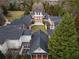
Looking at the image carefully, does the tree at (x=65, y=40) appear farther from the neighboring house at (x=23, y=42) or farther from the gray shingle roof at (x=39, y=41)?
the gray shingle roof at (x=39, y=41)

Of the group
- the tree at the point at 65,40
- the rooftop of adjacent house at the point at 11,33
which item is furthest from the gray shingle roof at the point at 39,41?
the tree at the point at 65,40

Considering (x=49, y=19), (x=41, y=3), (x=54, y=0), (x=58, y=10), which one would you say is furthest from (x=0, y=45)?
(x=54, y=0)

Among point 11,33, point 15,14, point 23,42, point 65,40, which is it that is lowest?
point 15,14

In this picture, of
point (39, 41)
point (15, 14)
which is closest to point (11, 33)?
point (39, 41)

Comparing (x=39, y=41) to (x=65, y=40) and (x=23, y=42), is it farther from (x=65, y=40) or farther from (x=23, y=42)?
(x=65, y=40)

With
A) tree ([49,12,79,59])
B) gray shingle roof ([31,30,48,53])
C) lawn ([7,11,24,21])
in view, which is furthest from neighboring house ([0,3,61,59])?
lawn ([7,11,24,21])

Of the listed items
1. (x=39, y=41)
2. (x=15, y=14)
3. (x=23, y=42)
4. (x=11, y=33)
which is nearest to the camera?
(x=39, y=41)
